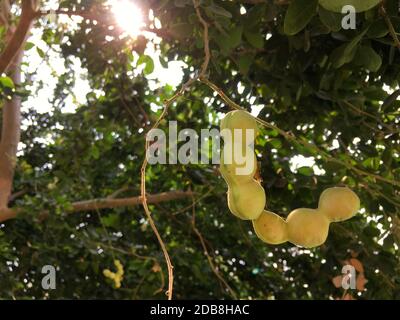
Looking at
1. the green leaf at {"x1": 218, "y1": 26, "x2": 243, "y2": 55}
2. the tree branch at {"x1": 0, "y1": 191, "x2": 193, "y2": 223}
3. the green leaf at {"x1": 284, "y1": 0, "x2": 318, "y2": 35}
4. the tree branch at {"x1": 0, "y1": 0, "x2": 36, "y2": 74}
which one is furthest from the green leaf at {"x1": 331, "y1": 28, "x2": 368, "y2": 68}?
the tree branch at {"x1": 0, "y1": 191, "x2": 193, "y2": 223}

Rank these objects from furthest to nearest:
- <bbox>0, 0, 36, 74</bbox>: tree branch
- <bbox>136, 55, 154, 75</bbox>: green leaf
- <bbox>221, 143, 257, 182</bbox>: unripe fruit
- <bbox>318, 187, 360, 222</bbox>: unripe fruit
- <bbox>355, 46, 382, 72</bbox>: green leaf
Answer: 1. <bbox>136, 55, 154, 75</bbox>: green leaf
2. <bbox>0, 0, 36, 74</bbox>: tree branch
3. <bbox>355, 46, 382, 72</bbox>: green leaf
4. <bbox>318, 187, 360, 222</bbox>: unripe fruit
5. <bbox>221, 143, 257, 182</bbox>: unripe fruit

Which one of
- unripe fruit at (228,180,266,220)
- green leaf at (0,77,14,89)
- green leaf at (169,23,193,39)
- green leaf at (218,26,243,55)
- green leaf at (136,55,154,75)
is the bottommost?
unripe fruit at (228,180,266,220)

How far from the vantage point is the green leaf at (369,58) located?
1488mm

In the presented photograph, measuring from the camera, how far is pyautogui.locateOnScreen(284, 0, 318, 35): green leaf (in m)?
1.20

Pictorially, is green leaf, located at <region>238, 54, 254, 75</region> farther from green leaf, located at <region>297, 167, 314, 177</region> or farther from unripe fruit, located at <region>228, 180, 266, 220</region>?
unripe fruit, located at <region>228, 180, 266, 220</region>

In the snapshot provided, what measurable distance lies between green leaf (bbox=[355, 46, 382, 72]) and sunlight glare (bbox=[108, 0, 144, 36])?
728mm

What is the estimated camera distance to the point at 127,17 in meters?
2.17

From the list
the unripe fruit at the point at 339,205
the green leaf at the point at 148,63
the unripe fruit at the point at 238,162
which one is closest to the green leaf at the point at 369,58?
the unripe fruit at the point at 339,205

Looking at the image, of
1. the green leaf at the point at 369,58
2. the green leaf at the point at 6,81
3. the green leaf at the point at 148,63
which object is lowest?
the green leaf at the point at 369,58

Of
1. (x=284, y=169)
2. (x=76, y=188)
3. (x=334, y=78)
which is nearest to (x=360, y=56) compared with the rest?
(x=334, y=78)

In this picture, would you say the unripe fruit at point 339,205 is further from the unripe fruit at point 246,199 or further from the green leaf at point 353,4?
the green leaf at point 353,4

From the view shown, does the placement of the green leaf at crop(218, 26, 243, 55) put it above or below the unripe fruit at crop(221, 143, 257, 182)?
above

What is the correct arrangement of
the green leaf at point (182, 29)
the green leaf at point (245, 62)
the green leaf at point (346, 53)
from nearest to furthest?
the green leaf at point (346, 53) < the green leaf at point (182, 29) < the green leaf at point (245, 62)
